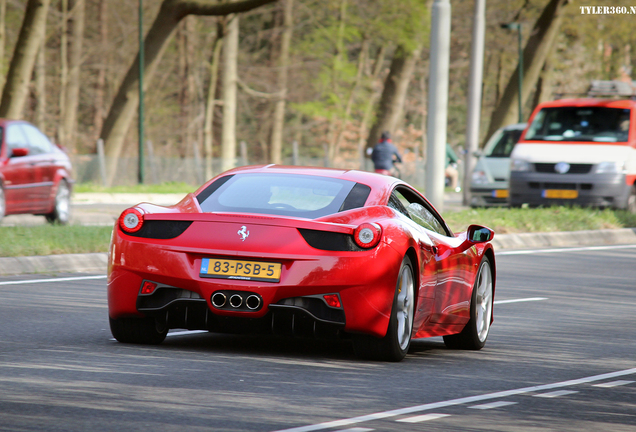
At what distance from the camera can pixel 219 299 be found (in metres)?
6.85

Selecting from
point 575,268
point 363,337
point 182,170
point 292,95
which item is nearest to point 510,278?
point 575,268

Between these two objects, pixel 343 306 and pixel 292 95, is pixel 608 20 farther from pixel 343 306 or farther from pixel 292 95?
pixel 343 306

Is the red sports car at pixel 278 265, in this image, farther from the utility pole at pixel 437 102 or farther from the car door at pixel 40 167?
the utility pole at pixel 437 102

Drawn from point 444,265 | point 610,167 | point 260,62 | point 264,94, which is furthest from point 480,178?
point 260,62

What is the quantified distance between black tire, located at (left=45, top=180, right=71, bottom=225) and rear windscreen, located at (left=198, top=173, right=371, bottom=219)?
10420 millimetres

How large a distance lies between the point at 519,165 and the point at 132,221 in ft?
51.5

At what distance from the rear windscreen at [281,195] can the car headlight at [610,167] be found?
14325 millimetres

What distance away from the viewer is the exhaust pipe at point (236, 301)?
22.4 feet

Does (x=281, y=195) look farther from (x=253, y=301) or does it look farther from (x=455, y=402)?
(x=455, y=402)

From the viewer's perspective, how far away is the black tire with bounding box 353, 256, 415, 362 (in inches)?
278

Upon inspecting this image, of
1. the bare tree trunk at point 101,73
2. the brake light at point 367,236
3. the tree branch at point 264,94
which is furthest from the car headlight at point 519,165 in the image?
the bare tree trunk at point 101,73

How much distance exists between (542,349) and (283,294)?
2.34 meters

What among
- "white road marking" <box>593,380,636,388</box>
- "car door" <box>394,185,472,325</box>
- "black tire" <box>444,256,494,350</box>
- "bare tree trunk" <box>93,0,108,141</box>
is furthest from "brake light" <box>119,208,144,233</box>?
"bare tree trunk" <box>93,0,108,141</box>

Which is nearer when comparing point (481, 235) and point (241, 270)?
point (241, 270)
